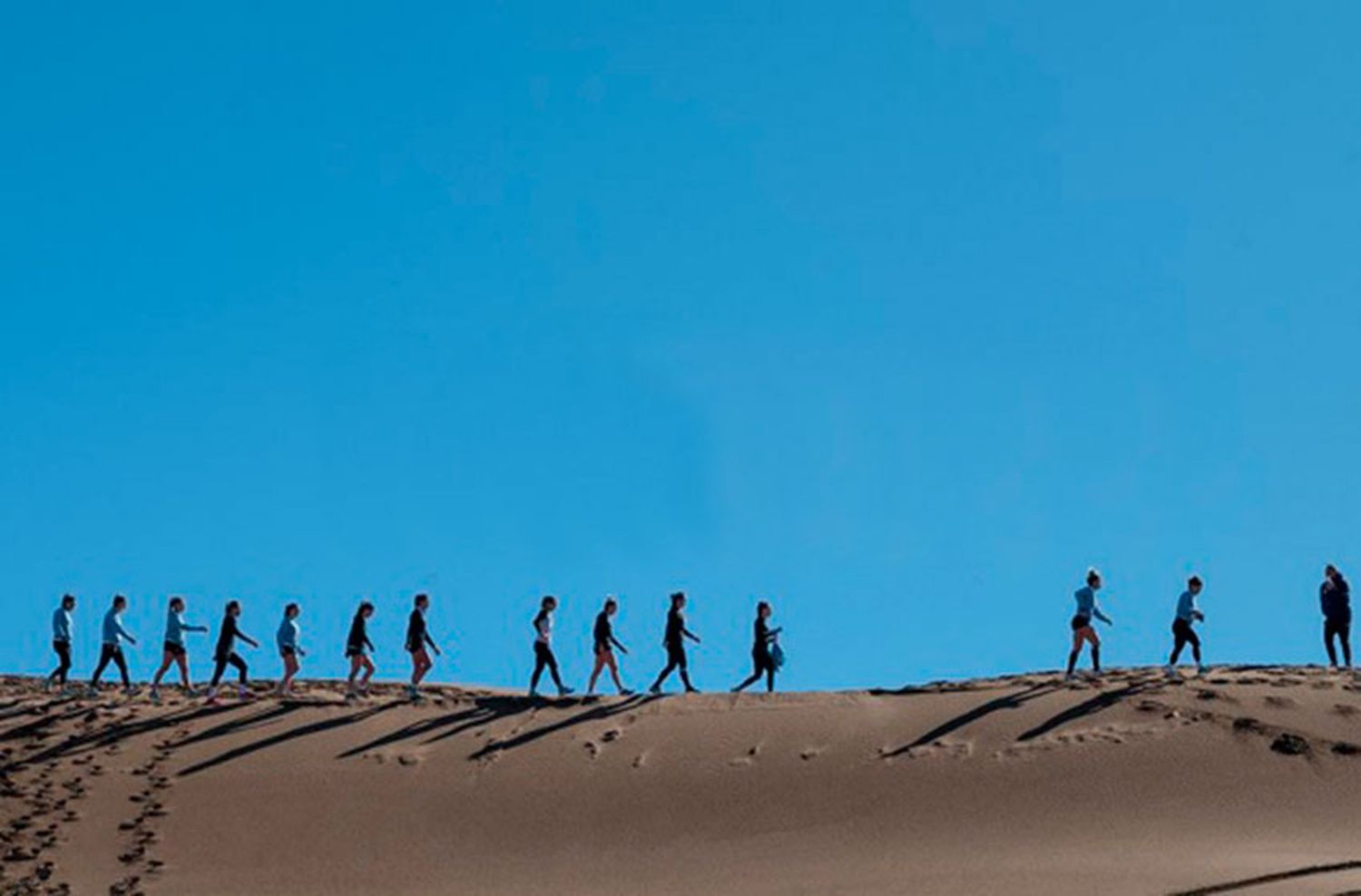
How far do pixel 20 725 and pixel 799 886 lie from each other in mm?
10103

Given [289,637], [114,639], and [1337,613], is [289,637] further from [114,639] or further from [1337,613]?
[1337,613]

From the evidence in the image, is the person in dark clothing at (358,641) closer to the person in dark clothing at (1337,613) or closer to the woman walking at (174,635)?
the woman walking at (174,635)

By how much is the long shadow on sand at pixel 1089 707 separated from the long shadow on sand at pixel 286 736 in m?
7.65

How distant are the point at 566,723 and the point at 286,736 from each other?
3172 mm

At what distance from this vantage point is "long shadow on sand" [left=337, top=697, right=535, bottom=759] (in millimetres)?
19422

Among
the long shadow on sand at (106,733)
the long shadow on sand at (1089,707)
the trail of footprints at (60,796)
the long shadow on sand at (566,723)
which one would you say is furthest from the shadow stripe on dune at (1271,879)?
the long shadow on sand at (106,733)

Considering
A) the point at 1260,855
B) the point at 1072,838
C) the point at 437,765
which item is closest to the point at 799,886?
the point at 1072,838

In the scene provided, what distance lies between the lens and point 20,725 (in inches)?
788

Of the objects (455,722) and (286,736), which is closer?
(286,736)

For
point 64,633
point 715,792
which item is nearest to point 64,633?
point 64,633

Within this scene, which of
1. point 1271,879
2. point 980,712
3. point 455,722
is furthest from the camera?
point 455,722

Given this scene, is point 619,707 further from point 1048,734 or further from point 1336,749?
point 1336,749

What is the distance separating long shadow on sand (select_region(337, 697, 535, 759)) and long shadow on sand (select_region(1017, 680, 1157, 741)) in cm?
608

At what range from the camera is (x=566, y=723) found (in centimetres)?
1988
